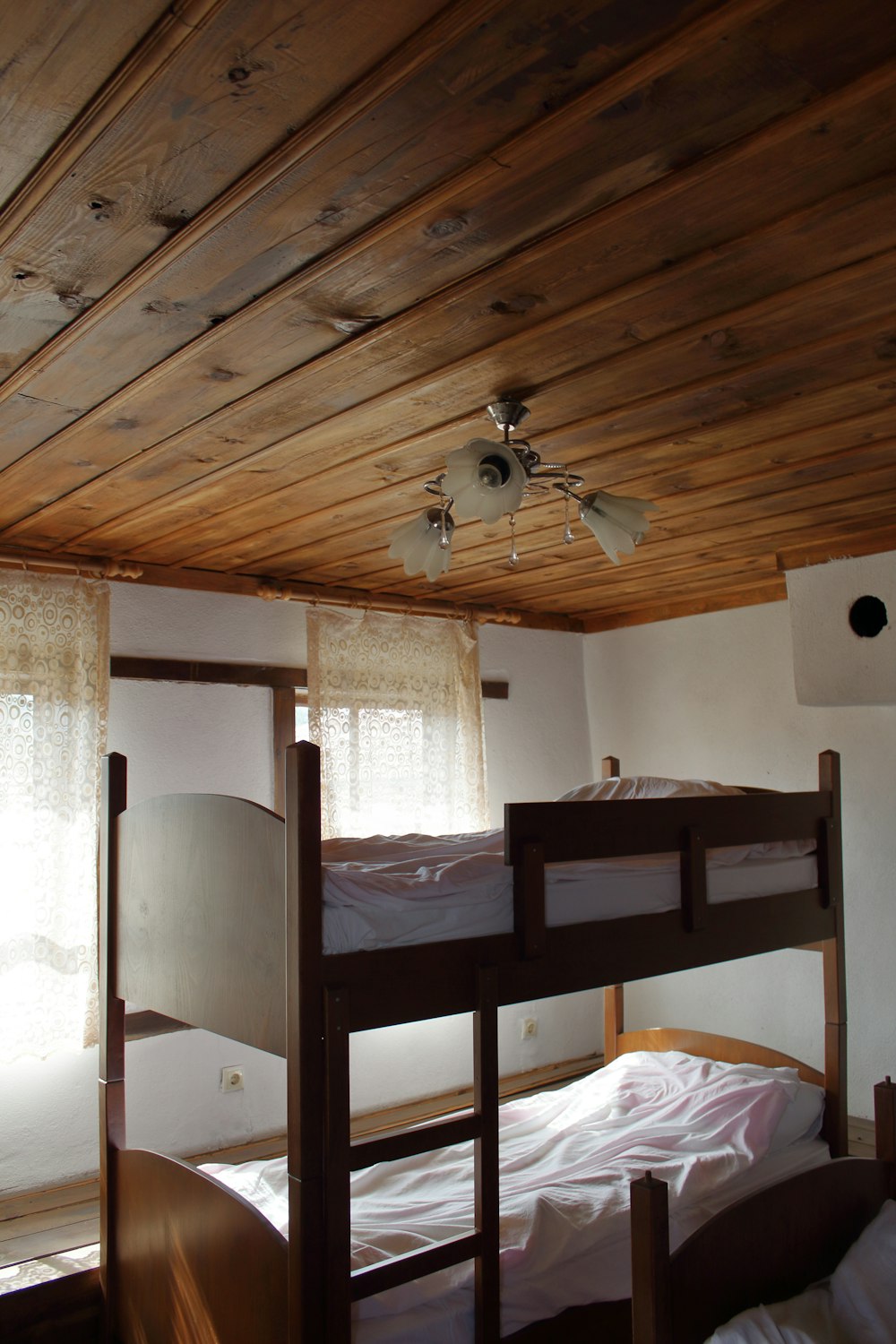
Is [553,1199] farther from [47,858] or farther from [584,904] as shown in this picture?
[47,858]

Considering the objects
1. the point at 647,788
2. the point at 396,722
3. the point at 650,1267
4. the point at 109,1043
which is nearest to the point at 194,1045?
the point at 109,1043

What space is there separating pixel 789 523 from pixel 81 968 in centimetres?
277

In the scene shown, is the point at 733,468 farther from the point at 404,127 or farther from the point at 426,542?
the point at 404,127

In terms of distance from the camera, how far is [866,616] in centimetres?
372

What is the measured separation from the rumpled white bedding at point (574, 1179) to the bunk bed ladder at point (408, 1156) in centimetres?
13

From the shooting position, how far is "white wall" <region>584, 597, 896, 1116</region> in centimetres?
403

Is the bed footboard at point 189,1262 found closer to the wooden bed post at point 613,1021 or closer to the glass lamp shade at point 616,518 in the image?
the glass lamp shade at point 616,518

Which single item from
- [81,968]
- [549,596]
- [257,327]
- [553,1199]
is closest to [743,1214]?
[553,1199]

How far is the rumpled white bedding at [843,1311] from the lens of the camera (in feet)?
5.86

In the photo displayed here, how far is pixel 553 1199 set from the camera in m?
2.44

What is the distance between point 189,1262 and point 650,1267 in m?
1.00

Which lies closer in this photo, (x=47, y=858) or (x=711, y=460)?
(x=711, y=460)

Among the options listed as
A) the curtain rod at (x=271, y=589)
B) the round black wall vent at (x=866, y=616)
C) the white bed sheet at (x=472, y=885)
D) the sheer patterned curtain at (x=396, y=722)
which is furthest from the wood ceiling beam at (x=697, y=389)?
the round black wall vent at (x=866, y=616)

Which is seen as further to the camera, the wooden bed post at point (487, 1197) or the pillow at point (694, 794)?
the pillow at point (694, 794)
